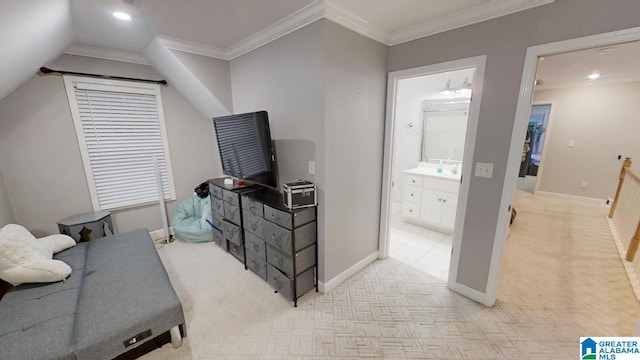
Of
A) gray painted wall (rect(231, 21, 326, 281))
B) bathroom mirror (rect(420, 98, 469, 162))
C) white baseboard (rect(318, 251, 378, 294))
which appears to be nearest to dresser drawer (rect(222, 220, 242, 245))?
gray painted wall (rect(231, 21, 326, 281))

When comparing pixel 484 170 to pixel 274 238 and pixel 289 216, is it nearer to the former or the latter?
pixel 289 216

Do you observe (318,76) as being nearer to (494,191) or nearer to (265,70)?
(265,70)

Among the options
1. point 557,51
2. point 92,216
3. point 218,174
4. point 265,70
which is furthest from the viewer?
point 218,174

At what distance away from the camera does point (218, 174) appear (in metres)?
3.88

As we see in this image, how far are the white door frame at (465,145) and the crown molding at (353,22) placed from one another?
362mm

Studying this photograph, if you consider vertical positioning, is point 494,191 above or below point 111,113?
below

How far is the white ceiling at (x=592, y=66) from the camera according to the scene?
271 cm

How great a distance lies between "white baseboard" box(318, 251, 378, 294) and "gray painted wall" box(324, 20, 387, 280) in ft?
0.16

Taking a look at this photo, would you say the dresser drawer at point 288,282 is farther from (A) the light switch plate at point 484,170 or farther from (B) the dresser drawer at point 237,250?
(A) the light switch plate at point 484,170

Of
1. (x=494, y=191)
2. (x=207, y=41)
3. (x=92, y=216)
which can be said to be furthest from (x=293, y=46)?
(x=92, y=216)

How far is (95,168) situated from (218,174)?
1468mm

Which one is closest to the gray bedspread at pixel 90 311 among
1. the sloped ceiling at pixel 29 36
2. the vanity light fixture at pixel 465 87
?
the sloped ceiling at pixel 29 36

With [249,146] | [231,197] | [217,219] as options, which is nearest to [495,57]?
[249,146]

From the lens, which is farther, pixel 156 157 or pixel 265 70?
pixel 156 157
